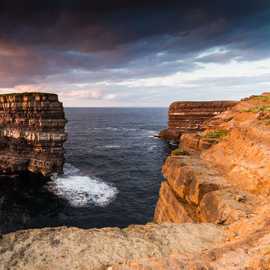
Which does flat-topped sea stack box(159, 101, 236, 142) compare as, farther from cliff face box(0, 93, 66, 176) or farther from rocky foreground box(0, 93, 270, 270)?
rocky foreground box(0, 93, 270, 270)

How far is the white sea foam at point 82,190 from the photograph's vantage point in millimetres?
36562

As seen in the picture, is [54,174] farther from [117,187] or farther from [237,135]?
[237,135]

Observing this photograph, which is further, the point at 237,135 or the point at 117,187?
the point at 117,187

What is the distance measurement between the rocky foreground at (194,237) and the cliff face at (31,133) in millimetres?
39743

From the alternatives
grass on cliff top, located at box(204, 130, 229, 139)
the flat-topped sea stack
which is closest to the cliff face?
grass on cliff top, located at box(204, 130, 229, 139)

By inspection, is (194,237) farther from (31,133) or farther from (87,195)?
(31,133)

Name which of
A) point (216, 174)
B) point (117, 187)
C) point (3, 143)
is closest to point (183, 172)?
point (216, 174)

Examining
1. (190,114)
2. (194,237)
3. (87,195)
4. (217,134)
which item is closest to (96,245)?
(194,237)

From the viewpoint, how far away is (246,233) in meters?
7.96

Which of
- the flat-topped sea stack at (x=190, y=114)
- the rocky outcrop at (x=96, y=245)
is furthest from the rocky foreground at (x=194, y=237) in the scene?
the flat-topped sea stack at (x=190, y=114)

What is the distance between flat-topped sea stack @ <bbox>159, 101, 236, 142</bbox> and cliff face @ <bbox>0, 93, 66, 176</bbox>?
5121 cm

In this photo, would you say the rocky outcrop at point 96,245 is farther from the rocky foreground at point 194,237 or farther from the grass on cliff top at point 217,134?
the grass on cliff top at point 217,134

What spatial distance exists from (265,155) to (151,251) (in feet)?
24.9

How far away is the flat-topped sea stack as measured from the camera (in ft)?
285
